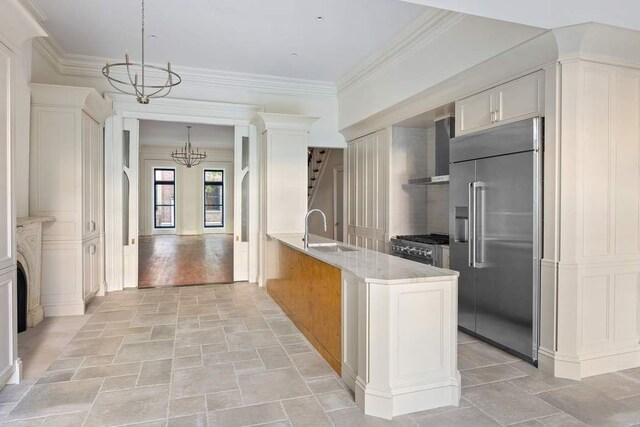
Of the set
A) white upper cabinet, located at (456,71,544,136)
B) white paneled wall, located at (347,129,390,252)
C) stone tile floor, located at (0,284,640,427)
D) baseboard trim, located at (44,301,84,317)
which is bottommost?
stone tile floor, located at (0,284,640,427)

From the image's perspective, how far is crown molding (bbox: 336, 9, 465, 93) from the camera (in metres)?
4.06

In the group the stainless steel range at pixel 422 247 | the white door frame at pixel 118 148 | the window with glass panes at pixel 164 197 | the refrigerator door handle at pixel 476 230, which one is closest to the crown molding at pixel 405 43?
the refrigerator door handle at pixel 476 230

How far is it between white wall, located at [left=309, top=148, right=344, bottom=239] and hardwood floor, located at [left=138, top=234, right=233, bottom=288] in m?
2.20

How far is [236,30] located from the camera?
4.70m

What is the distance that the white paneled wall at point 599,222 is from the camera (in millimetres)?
2965

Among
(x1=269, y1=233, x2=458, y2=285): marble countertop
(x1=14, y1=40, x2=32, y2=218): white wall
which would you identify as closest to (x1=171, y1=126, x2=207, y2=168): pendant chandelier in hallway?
(x1=14, y1=40, x2=32, y2=218): white wall

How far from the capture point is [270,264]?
5746 mm

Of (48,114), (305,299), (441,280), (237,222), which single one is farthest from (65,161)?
(441,280)

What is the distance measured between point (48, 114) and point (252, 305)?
128 inches

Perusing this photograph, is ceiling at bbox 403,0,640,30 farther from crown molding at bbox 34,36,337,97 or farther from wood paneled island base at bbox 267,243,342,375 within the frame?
crown molding at bbox 34,36,337,97

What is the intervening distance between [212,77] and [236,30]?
5.65 feet

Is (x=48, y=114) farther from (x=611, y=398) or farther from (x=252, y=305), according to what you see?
(x=611, y=398)

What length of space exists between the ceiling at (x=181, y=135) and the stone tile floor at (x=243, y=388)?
21.3 ft

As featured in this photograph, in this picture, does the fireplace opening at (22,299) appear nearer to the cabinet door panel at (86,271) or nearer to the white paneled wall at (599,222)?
the cabinet door panel at (86,271)
